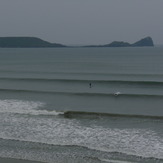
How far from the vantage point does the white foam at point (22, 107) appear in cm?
2586

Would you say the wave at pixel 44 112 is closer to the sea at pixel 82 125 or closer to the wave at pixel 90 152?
the sea at pixel 82 125

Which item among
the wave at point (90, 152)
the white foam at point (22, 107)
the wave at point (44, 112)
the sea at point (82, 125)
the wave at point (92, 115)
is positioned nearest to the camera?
the wave at point (90, 152)

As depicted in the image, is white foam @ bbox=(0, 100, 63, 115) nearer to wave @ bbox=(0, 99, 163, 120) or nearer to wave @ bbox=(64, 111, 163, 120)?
wave @ bbox=(0, 99, 163, 120)

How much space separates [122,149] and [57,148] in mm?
3167

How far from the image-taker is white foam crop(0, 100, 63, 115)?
84.8ft

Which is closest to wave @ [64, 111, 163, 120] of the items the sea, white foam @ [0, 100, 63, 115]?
the sea

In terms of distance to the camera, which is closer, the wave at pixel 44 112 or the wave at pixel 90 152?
the wave at pixel 90 152

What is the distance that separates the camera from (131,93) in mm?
36875

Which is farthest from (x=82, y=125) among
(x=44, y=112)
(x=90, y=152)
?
(x=90, y=152)

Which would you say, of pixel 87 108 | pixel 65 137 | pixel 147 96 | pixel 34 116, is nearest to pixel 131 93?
pixel 147 96

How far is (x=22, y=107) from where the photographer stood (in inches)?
1105

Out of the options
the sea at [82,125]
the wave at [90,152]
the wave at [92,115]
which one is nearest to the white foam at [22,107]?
the sea at [82,125]

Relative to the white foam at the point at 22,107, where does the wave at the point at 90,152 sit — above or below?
below

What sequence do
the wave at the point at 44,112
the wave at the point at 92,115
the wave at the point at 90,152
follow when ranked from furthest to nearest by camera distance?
the wave at the point at 44,112 < the wave at the point at 92,115 < the wave at the point at 90,152
